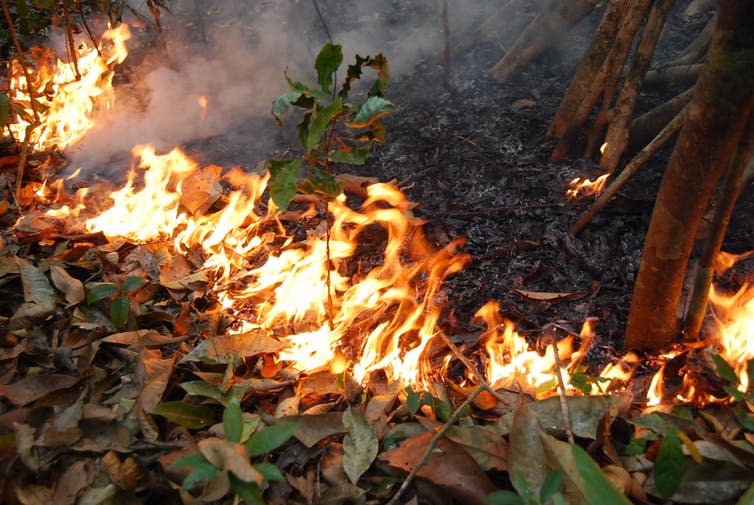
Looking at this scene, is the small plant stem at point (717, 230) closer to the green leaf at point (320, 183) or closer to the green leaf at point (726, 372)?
the green leaf at point (726, 372)

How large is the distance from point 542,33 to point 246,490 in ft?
14.3

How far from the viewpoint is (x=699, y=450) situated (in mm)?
1797

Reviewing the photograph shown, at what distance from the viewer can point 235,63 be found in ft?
18.6

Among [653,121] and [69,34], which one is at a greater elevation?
[69,34]

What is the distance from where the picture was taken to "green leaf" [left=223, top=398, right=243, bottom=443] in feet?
5.71

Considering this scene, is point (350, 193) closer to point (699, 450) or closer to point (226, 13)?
point (699, 450)

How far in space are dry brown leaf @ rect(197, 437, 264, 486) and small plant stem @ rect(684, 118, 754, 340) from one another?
6.19ft

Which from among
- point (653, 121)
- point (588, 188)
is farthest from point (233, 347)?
point (653, 121)

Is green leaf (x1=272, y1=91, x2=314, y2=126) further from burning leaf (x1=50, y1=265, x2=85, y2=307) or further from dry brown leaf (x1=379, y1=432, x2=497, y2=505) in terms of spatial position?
burning leaf (x1=50, y1=265, x2=85, y2=307)

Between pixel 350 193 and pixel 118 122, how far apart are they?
2.36 meters

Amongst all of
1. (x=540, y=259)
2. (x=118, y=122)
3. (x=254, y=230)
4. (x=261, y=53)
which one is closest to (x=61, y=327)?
(x=254, y=230)

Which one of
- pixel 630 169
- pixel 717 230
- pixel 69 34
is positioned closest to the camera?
pixel 717 230

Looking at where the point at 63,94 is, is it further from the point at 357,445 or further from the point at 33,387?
the point at 357,445

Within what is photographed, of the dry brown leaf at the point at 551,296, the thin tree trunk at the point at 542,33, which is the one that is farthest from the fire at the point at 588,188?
the thin tree trunk at the point at 542,33
